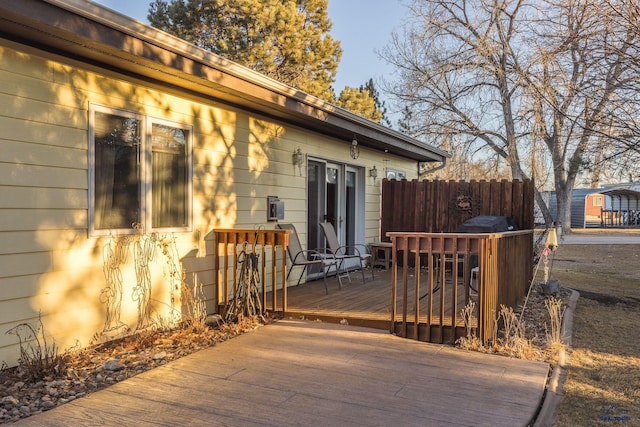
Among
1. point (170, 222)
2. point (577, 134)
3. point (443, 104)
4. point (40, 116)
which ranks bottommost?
point (170, 222)

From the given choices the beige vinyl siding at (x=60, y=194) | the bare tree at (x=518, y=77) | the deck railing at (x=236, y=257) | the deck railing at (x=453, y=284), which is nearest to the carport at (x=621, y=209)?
the bare tree at (x=518, y=77)

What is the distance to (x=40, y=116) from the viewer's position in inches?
152

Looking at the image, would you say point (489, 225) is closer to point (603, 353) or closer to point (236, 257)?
point (603, 353)

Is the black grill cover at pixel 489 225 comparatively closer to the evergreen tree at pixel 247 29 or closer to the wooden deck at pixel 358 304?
the wooden deck at pixel 358 304

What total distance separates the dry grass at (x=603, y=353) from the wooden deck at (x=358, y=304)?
1.16 metres

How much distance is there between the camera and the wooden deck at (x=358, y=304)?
5.03 meters

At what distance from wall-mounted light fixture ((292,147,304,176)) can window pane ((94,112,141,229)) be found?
9.34 ft

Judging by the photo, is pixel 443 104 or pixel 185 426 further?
pixel 443 104

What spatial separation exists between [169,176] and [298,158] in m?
2.54

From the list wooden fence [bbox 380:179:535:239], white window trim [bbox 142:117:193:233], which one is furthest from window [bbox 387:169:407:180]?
white window trim [bbox 142:117:193:233]

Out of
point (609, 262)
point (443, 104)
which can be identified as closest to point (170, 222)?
point (609, 262)

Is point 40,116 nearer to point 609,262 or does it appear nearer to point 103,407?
point 103,407

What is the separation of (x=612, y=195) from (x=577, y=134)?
99.7 ft

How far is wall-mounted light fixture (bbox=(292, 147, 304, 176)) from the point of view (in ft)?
23.7
